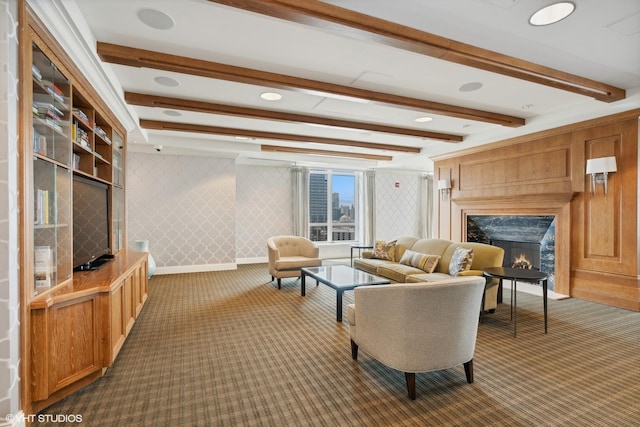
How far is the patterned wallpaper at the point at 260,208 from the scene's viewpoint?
306 inches

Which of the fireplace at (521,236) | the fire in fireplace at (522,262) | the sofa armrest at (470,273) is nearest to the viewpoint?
the sofa armrest at (470,273)

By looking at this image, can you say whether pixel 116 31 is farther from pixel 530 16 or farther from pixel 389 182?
pixel 389 182

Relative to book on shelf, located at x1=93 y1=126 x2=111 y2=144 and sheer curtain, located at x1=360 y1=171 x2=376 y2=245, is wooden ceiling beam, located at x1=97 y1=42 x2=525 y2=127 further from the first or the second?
sheer curtain, located at x1=360 y1=171 x2=376 y2=245

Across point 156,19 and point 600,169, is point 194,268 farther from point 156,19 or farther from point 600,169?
point 600,169

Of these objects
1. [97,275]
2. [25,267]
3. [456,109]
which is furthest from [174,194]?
[456,109]

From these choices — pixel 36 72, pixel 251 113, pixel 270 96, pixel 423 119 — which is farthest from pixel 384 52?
pixel 36 72

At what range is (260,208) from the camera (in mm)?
7953

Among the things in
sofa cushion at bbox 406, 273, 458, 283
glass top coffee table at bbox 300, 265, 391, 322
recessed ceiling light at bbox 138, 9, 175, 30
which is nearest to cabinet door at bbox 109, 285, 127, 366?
recessed ceiling light at bbox 138, 9, 175, 30

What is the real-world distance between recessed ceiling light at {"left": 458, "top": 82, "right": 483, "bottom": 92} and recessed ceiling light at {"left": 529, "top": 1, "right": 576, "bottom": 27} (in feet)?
3.68

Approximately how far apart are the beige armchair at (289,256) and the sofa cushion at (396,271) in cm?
112

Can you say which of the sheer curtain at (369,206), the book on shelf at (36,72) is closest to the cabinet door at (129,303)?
the book on shelf at (36,72)

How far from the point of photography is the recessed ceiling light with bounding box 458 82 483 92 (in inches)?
136

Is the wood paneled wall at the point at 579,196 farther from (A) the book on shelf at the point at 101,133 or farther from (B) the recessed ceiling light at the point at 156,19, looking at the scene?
(A) the book on shelf at the point at 101,133

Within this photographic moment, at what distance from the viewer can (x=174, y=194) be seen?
21.3 ft
